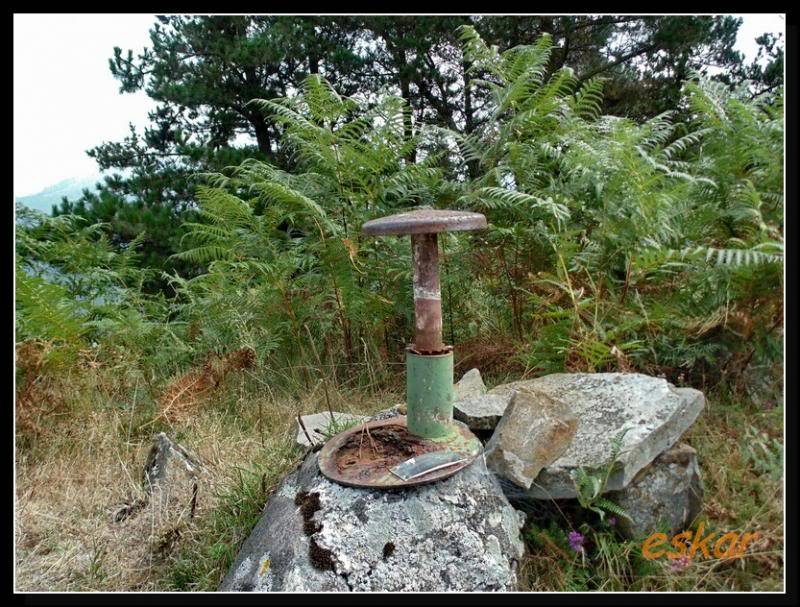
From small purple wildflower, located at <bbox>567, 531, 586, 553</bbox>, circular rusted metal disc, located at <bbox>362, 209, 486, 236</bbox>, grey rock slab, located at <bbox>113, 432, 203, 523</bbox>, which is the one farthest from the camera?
grey rock slab, located at <bbox>113, 432, 203, 523</bbox>

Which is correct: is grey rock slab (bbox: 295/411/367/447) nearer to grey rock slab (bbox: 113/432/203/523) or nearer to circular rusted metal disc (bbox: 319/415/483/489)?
circular rusted metal disc (bbox: 319/415/483/489)

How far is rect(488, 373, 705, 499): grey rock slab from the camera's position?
2225 mm

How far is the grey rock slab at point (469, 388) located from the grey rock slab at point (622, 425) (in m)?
0.55

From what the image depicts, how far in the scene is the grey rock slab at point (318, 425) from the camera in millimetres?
2834

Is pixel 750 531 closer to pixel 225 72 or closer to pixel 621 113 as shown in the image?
pixel 621 113

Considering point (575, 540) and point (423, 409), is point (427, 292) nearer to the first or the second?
point (423, 409)

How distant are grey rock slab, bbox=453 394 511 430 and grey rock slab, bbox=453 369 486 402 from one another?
20cm

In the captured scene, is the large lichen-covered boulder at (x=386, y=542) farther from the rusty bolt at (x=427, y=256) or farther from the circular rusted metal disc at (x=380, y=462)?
the rusty bolt at (x=427, y=256)

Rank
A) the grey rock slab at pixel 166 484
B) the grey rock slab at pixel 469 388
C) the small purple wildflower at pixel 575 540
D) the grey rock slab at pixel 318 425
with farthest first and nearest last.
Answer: the grey rock slab at pixel 469 388 → the grey rock slab at pixel 318 425 → the grey rock slab at pixel 166 484 → the small purple wildflower at pixel 575 540

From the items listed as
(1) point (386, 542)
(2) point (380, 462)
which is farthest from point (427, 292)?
(1) point (386, 542)

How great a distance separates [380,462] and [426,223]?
39.5 inches

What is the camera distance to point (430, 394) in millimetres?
2350

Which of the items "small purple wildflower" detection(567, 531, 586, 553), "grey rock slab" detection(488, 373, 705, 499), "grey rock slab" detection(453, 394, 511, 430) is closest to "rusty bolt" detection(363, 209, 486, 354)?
"grey rock slab" detection(453, 394, 511, 430)

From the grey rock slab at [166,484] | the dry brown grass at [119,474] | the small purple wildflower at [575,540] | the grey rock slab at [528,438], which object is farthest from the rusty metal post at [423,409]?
the grey rock slab at [166,484]
